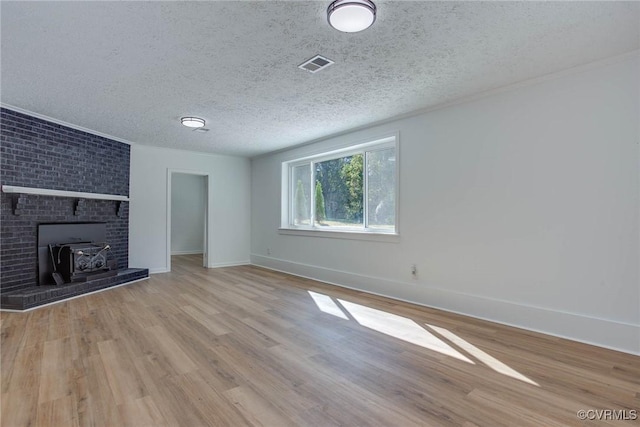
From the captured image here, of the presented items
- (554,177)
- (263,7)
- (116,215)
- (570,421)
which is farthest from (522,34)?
(116,215)

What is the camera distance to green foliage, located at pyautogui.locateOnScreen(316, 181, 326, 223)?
546 cm

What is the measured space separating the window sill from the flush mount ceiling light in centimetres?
265

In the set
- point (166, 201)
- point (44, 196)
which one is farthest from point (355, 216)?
point (44, 196)

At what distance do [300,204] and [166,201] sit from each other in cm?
254

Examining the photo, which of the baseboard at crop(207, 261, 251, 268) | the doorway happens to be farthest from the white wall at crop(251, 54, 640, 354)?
the doorway

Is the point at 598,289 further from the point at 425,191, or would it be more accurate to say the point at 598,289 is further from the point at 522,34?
the point at 522,34

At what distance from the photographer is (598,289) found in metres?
2.59

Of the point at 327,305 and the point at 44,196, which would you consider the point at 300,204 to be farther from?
the point at 44,196

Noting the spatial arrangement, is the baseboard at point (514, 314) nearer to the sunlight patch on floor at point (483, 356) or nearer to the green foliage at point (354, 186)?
the sunlight patch on floor at point (483, 356)

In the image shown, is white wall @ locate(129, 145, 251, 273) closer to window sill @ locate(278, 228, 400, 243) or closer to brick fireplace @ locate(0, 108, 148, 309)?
brick fireplace @ locate(0, 108, 148, 309)

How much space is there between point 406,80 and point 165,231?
5059mm

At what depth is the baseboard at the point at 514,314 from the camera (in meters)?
2.49

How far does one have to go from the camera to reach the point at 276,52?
2.40m

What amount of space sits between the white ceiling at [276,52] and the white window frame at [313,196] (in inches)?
26.6
